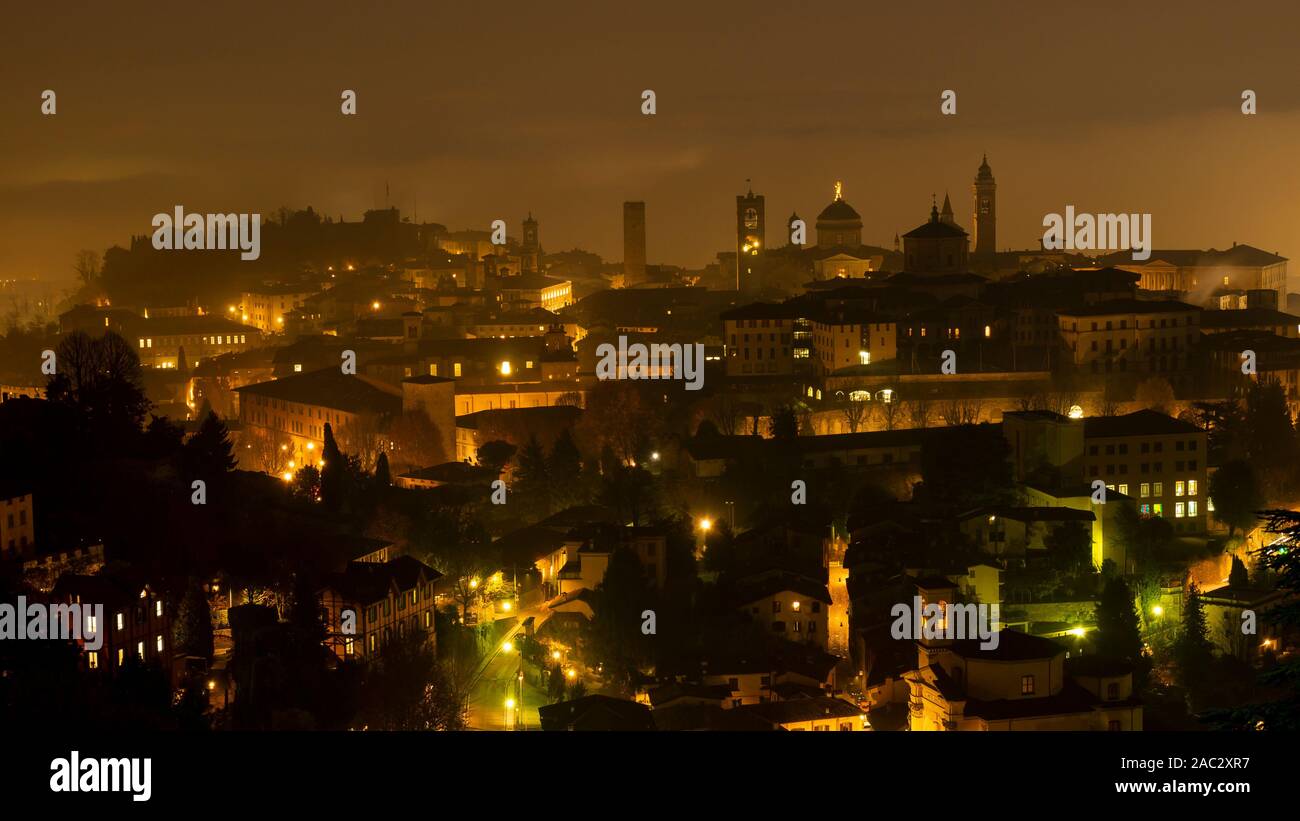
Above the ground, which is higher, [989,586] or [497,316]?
[497,316]

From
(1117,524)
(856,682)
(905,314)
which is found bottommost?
(856,682)

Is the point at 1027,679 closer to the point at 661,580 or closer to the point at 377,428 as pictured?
the point at 661,580

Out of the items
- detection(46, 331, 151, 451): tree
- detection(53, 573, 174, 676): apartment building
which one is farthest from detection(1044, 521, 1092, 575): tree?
detection(46, 331, 151, 451): tree

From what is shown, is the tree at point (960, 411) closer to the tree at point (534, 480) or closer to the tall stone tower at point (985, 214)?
the tree at point (534, 480)

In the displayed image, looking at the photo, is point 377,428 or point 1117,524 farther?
point 377,428

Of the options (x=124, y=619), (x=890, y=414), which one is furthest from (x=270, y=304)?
(x=124, y=619)

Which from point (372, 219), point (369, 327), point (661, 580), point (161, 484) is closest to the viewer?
point (161, 484)
